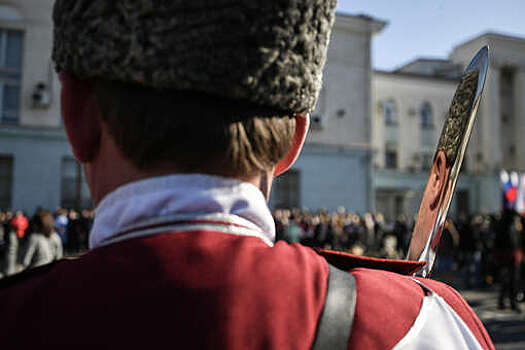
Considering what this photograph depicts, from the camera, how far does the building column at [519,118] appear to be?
108 feet

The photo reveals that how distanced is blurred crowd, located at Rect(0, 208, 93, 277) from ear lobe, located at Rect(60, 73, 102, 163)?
4.47 metres

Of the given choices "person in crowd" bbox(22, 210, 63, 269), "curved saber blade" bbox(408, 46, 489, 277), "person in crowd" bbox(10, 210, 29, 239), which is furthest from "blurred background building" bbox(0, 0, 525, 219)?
"curved saber blade" bbox(408, 46, 489, 277)

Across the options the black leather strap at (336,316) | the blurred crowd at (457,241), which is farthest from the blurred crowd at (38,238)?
the black leather strap at (336,316)

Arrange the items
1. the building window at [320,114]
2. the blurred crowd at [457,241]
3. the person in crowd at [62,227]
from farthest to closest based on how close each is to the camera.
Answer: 1. the building window at [320,114]
2. the person in crowd at [62,227]
3. the blurred crowd at [457,241]

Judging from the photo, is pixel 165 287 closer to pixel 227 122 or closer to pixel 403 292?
pixel 227 122

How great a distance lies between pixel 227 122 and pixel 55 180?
18.9 m

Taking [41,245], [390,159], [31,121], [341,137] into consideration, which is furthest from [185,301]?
[390,159]

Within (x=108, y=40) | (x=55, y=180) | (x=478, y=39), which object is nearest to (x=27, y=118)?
(x=55, y=180)

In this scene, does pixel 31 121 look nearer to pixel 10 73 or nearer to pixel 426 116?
pixel 10 73

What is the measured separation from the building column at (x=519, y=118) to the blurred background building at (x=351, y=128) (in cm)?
7

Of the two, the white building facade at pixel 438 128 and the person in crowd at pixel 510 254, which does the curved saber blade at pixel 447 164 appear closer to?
the person in crowd at pixel 510 254

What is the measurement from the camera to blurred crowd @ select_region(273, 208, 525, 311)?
820 centimetres

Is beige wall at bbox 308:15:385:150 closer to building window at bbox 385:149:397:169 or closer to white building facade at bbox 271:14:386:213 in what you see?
white building facade at bbox 271:14:386:213

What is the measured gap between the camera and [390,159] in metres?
30.1
